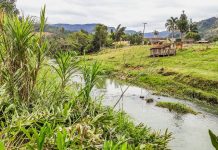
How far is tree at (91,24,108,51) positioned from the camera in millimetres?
86312

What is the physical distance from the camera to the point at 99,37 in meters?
86.2

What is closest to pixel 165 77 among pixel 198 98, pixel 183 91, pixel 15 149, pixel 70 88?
pixel 183 91

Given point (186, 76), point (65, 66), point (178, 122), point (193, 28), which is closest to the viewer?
point (65, 66)

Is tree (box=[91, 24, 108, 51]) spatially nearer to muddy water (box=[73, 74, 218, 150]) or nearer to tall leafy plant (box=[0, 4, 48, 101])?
muddy water (box=[73, 74, 218, 150])

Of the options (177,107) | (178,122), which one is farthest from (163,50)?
(178,122)

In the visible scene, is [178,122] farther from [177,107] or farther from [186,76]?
[186,76]

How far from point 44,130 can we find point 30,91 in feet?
12.8

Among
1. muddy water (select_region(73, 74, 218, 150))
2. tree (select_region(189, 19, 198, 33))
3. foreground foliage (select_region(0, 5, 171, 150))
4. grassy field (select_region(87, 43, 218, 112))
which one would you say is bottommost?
muddy water (select_region(73, 74, 218, 150))

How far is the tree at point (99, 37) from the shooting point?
86.3 m

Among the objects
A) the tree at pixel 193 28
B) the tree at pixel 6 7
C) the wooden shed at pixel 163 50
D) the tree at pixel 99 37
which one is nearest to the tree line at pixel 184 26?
the tree at pixel 193 28

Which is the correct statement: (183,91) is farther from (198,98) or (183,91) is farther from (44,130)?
(44,130)

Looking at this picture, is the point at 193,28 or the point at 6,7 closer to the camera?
the point at 6,7

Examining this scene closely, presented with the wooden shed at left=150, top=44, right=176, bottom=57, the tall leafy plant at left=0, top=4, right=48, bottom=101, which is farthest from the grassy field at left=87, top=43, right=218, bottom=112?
the tall leafy plant at left=0, top=4, right=48, bottom=101

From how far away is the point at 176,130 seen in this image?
19828mm
